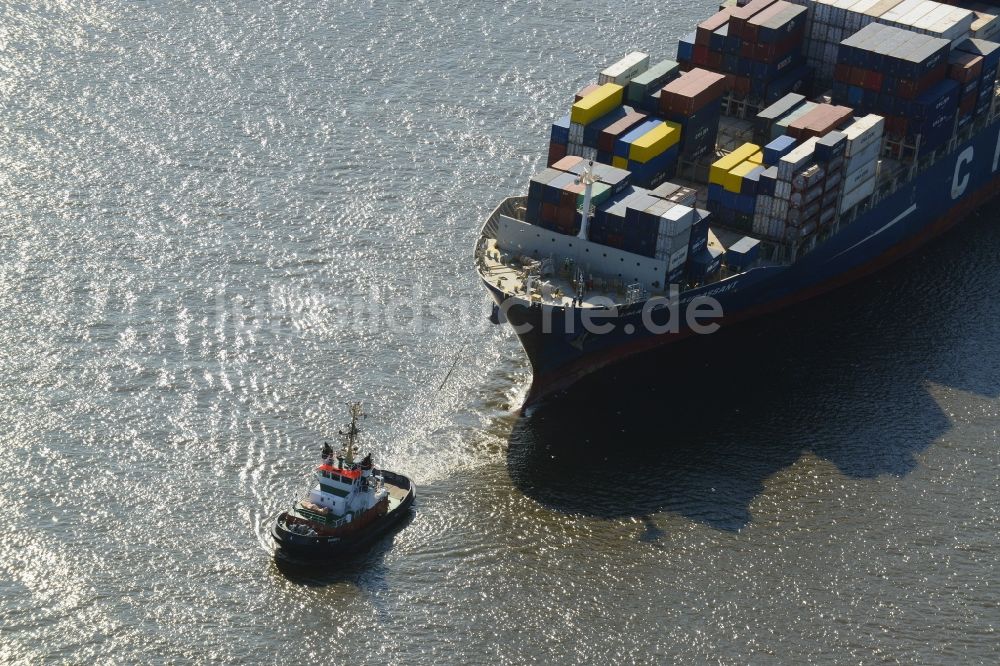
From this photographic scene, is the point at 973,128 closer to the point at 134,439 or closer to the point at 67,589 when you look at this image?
the point at 134,439

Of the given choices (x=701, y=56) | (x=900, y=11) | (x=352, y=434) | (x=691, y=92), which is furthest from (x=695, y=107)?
(x=352, y=434)

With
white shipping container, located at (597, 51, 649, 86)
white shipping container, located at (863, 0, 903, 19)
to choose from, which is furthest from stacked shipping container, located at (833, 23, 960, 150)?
white shipping container, located at (597, 51, 649, 86)

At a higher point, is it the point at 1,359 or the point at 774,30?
the point at 774,30

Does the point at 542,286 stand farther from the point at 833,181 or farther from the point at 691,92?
the point at 833,181

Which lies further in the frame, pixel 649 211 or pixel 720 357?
pixel 720 357

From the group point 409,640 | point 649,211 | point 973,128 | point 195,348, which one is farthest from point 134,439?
point 973,128

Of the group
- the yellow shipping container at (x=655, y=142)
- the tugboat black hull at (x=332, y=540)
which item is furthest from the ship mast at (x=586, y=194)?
the tugboat black hull at (x=332, y=540)

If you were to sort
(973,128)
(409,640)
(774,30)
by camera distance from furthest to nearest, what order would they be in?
1. (973,128)
2. (774,30)
3. (409,640)

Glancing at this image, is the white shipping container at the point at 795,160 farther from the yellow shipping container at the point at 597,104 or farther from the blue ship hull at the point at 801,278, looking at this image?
the yellow shipping container at the point at 597,104

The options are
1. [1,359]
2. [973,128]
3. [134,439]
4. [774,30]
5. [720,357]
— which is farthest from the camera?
[973,128]
